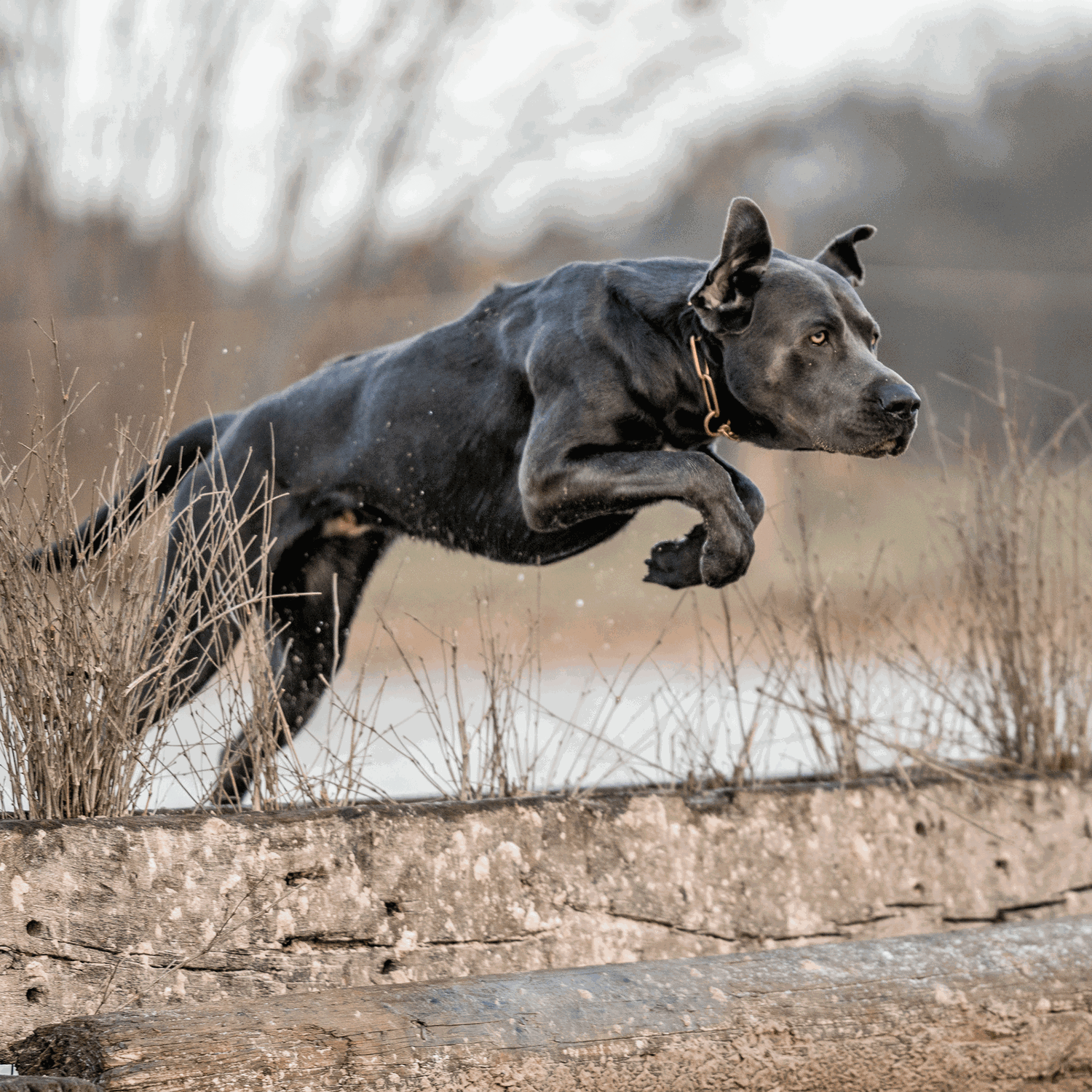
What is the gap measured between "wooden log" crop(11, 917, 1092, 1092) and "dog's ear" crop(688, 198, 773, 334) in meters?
1.30

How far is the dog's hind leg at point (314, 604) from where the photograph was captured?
312cm

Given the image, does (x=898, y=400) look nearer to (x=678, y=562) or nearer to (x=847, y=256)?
(x=678, y=562)

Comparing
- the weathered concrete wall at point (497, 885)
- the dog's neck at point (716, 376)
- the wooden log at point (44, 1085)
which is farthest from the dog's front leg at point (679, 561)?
the wooden log at point (44, 1085)

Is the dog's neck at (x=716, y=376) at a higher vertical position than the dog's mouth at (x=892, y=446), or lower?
higher

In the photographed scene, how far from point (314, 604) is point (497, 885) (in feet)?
3.32

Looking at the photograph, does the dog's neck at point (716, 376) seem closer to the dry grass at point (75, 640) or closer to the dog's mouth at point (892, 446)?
the dog's mouth at point (892, 446)

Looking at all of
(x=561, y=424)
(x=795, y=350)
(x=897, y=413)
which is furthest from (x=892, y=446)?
(x=561, y=424)

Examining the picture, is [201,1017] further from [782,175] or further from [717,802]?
[782,175]

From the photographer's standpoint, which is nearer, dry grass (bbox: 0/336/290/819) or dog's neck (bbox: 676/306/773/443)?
dry grass (bbox: 0/336/290/819)

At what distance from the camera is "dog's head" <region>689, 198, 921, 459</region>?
234 cm

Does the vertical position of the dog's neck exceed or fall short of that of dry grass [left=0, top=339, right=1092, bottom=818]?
it exceeds it

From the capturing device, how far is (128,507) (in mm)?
2508

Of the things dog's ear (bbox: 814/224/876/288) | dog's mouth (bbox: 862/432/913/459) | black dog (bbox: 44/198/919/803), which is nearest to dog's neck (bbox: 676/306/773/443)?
black dog (bbox: 44/198/919/803)

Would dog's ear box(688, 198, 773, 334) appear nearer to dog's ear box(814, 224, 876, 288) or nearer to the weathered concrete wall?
dog's ear box(814, 224, 876, 288)
